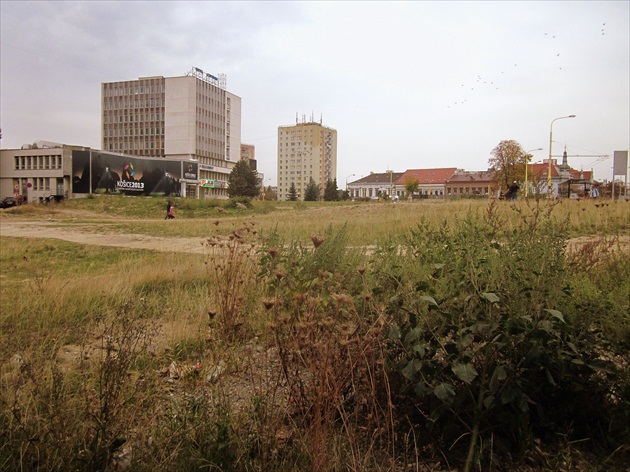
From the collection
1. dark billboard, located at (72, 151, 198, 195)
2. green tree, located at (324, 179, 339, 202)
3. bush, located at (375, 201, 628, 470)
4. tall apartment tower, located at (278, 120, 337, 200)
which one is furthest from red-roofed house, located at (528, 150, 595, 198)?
tall apartment tower, located at (278, 120, 337, 200)

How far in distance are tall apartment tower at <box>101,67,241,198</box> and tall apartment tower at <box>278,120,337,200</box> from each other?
41782mm

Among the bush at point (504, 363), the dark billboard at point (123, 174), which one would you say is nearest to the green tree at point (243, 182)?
the dark billboard at point (123, 174)

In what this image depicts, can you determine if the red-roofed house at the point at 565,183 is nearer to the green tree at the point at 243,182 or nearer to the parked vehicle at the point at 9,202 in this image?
the green tree at the point at 243,182

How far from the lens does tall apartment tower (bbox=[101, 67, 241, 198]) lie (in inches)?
4250

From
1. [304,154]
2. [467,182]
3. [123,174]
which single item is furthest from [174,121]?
[467,182]

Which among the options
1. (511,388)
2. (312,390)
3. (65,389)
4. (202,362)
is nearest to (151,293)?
(202,362)

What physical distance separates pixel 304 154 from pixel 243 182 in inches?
2807

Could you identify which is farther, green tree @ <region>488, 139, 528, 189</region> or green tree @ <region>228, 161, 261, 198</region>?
green tree @ <region>228, 161, 261, 198</region>

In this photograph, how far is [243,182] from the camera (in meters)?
89.8

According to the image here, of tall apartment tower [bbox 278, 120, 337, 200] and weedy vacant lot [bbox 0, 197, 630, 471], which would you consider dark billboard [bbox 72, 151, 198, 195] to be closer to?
tall apartment tower [bbox 278, 120, 337, 200]

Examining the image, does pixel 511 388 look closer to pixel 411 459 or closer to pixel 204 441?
pixel 411 459

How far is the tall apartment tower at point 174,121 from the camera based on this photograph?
108 meters

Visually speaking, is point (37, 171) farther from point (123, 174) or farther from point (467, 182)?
point (467, 182)

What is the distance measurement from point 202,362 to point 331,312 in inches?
52.8
